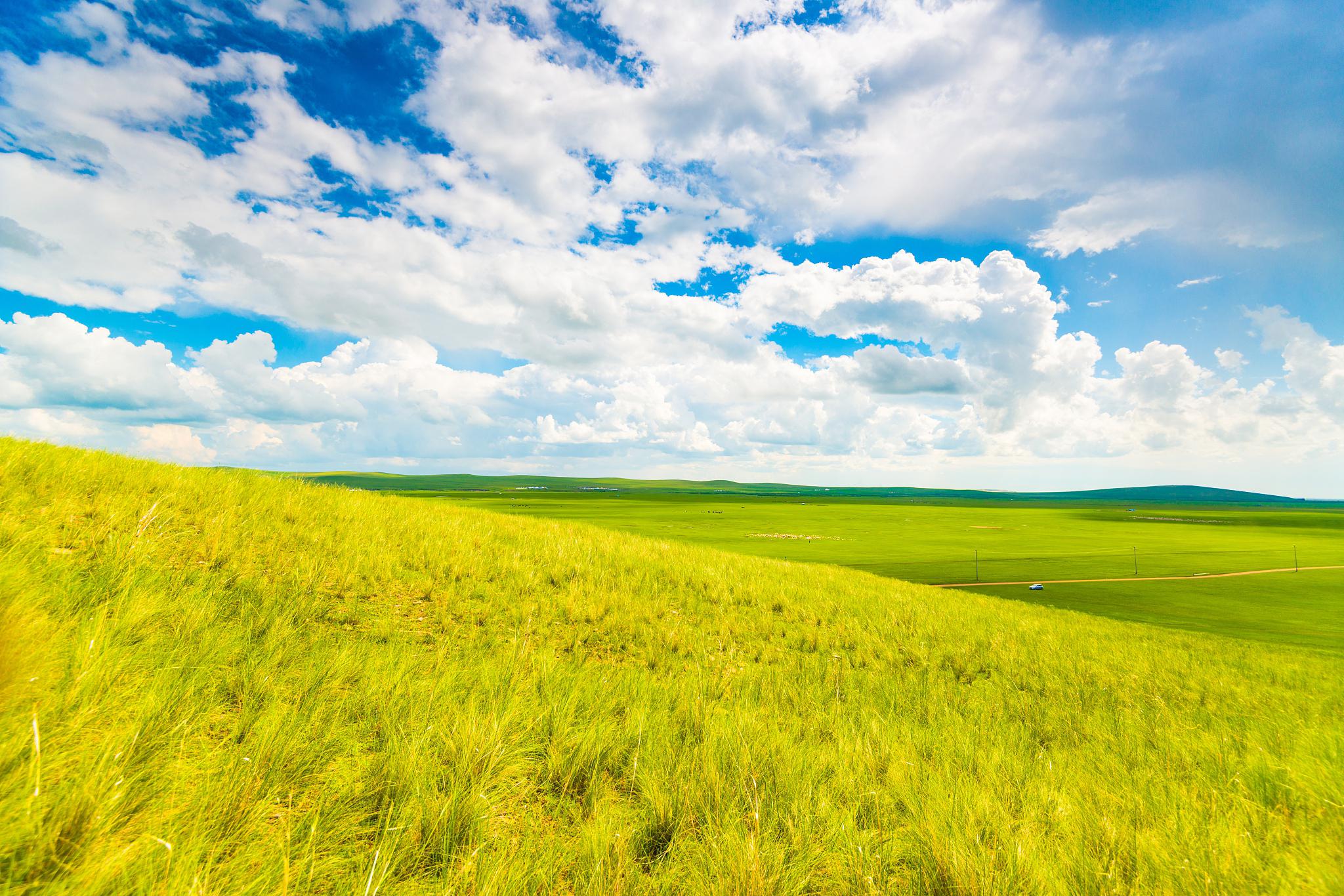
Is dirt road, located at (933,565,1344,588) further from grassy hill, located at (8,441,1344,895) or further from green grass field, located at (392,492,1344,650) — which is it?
grassy hill, located at (8,441,1344,895)

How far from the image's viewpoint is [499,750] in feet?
11.7

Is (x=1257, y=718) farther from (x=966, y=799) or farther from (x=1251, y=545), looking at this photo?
(x=1251, y=545)

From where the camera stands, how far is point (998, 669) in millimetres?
10070

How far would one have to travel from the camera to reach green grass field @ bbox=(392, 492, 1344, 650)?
89.5ft

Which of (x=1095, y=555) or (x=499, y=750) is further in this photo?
(x=1095, y=555)

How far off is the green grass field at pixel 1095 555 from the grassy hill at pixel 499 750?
17930 mm

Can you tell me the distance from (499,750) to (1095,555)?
2677 inches

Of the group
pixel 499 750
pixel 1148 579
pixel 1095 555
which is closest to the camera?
pixel 499 750

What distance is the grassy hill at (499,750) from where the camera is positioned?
2316 mm

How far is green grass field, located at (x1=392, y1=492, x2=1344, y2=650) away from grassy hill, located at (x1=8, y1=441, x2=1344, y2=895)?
1793cm

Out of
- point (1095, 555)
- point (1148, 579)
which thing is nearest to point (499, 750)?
point (1148, 579)

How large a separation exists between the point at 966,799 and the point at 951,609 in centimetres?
1314

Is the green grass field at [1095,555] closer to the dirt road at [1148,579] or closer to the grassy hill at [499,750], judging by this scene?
the dirt road at [1148,579]

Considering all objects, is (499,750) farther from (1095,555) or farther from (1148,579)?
(1095,555)
